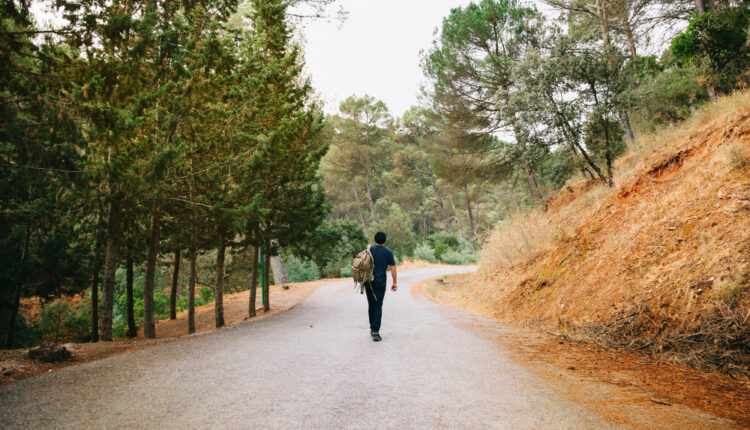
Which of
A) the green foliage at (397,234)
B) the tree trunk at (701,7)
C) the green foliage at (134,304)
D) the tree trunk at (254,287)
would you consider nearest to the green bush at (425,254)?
the green foliage at (397,234)

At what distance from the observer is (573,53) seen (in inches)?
464

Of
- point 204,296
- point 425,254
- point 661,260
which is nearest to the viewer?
point 661,260

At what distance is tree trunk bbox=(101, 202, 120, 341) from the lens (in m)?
8.22

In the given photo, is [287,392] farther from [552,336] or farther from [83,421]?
[552,336]

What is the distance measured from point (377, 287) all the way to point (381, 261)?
1.67 feet

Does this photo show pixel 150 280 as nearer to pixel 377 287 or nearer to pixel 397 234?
pixel 377 287

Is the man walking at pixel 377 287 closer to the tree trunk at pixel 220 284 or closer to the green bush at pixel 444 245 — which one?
the tree trunk at pixel 220 284

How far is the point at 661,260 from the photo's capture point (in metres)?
5.63

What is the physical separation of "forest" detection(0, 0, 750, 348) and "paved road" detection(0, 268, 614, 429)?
362 cm

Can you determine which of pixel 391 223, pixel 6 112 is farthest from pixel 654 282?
pixel 391 223

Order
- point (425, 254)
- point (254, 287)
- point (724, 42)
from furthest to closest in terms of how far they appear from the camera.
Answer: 1. point (425, 254)
2. point (254, 287)
3. point (724, 42)

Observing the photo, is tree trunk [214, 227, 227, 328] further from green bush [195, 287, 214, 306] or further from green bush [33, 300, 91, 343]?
green bush [195, 287, 214, 306]

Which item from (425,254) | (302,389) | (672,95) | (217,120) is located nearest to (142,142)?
(217,120)

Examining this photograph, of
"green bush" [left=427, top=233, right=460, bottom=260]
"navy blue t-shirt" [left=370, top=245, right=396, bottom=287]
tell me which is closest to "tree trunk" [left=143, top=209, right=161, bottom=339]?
"navy blue t-shirt" [left=370, top=245, right=396, bottom=287]
